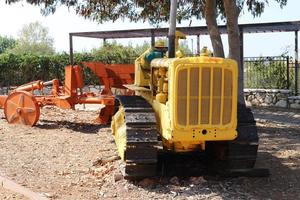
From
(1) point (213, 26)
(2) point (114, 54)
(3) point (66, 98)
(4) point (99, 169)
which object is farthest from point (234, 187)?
(2) point (114, 54)

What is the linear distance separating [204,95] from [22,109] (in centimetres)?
777

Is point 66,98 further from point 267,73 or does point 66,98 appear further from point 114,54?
point 114,54

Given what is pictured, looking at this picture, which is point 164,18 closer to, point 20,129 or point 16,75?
point 20,129

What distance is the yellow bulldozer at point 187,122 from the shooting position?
6500 millimetres

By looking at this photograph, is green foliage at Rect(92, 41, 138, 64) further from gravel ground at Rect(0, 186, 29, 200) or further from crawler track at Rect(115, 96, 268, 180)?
gravel ground at Rect(0, 186, 29, 200)

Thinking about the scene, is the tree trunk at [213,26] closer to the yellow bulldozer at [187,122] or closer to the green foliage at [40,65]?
the yellow bulldozer at [187,122]

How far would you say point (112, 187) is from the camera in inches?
279

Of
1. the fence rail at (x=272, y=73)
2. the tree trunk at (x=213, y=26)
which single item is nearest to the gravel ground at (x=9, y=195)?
the tree trunk at (x=213, y=26)

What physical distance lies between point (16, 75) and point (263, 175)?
21.8 metres

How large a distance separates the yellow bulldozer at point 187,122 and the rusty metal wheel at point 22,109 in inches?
213

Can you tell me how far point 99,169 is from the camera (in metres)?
8.30

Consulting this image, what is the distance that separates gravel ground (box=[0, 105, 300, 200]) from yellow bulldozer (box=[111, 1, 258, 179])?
323 millimetres

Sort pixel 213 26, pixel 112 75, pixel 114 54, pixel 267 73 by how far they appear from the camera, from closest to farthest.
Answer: pixel 213 26, pixel 112 75, pixel 267 73, pixel 114 54

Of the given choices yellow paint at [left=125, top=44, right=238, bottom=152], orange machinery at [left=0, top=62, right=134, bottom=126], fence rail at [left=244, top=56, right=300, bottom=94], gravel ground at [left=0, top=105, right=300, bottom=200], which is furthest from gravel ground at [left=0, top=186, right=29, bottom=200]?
fence rail at [left=244, top=56, right=300, bottom=94]
